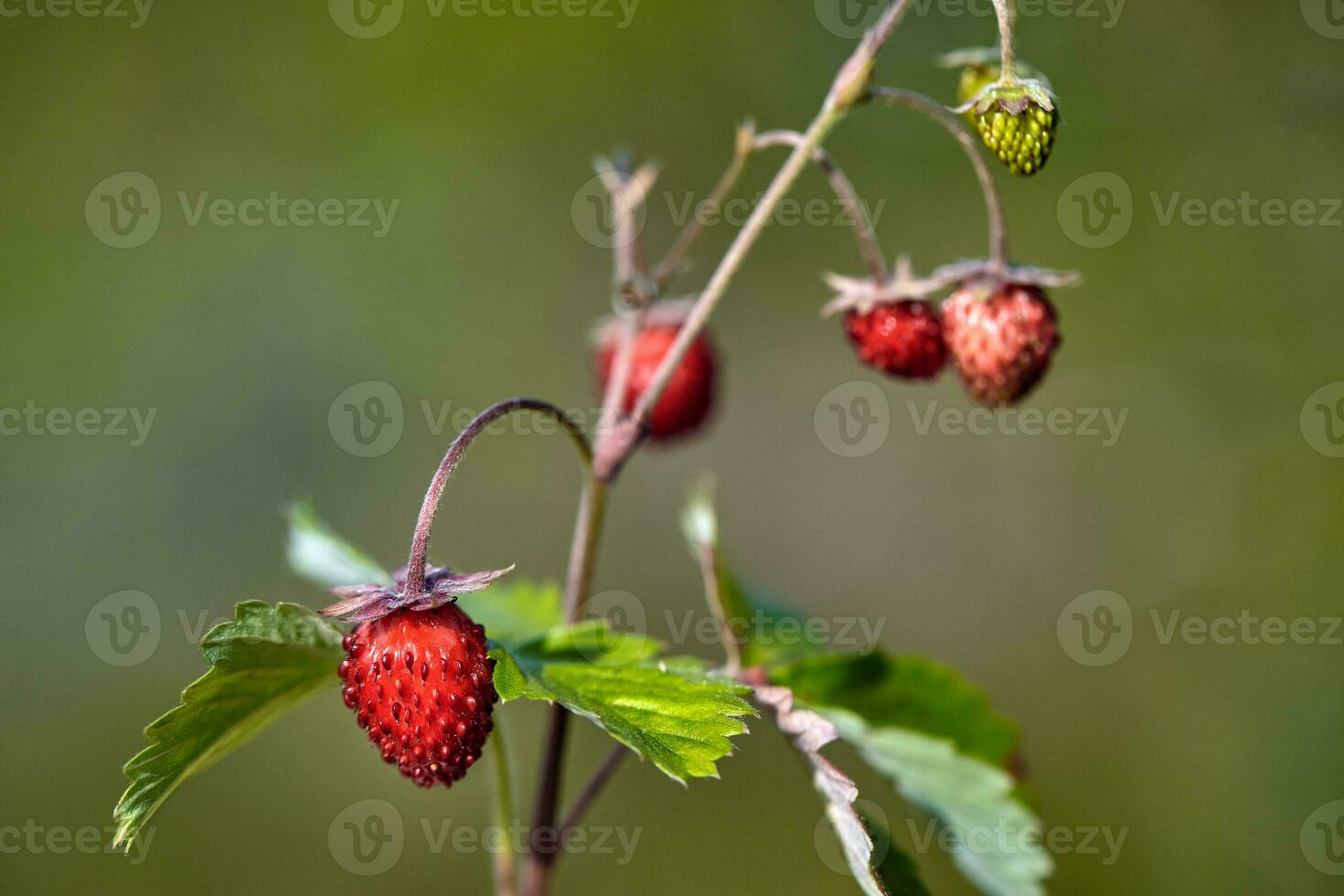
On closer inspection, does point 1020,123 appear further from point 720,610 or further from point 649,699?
point 720,610

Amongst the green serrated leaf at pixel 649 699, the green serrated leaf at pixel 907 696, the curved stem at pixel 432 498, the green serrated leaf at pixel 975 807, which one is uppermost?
the curved stem at pixel 432 498

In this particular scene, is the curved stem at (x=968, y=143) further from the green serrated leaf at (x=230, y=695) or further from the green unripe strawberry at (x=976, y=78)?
the green serrated leaf at (x=230, y=695)

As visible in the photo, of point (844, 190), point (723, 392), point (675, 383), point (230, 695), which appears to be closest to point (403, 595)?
point (230, 695)

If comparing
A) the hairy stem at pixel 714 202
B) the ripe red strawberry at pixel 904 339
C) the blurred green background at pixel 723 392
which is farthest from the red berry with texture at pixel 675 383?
the blurred green background at pixel 723 392

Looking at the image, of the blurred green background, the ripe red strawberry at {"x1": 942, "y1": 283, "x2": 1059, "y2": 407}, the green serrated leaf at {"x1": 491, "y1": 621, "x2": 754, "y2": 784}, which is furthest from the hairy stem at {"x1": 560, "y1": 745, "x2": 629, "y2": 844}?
the blurred green background

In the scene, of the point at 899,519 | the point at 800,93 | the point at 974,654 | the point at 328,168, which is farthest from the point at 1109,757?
the point at 328,168
